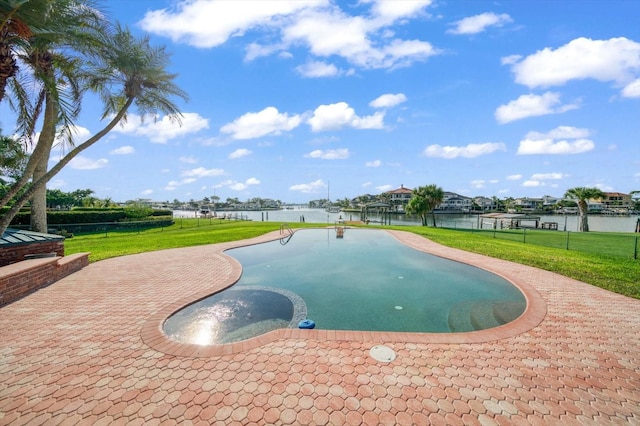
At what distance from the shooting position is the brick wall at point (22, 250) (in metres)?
6.67

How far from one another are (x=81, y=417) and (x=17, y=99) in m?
8.17

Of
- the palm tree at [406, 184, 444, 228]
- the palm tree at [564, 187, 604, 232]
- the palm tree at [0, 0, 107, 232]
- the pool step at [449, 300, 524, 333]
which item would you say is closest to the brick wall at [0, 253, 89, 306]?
the palm tree at [0, 0, 107, 232]

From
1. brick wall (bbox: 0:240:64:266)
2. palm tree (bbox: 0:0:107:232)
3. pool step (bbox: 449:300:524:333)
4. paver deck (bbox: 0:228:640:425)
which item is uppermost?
palm tree (bbox: 0:0:107:232)

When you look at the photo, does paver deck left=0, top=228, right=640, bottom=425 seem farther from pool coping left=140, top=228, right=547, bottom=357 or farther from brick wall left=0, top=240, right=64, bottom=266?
brick wall left=0, top=240, right=64, bottom=266

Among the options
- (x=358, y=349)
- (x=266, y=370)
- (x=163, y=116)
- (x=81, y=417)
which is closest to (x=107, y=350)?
(x=81, y=417)

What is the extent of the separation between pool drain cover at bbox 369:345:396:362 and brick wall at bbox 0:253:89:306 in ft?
25.1

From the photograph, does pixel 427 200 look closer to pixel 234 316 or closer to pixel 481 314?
pixel 481 314

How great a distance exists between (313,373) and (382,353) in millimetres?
1138

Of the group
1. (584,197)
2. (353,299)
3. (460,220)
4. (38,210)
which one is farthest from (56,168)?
(460,220)

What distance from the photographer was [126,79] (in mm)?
7707

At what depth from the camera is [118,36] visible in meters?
7.03

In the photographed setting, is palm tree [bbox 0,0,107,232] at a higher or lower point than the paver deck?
higher

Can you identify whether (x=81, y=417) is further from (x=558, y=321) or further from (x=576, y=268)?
(x=576, y=268)

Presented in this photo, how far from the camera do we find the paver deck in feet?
9.12
